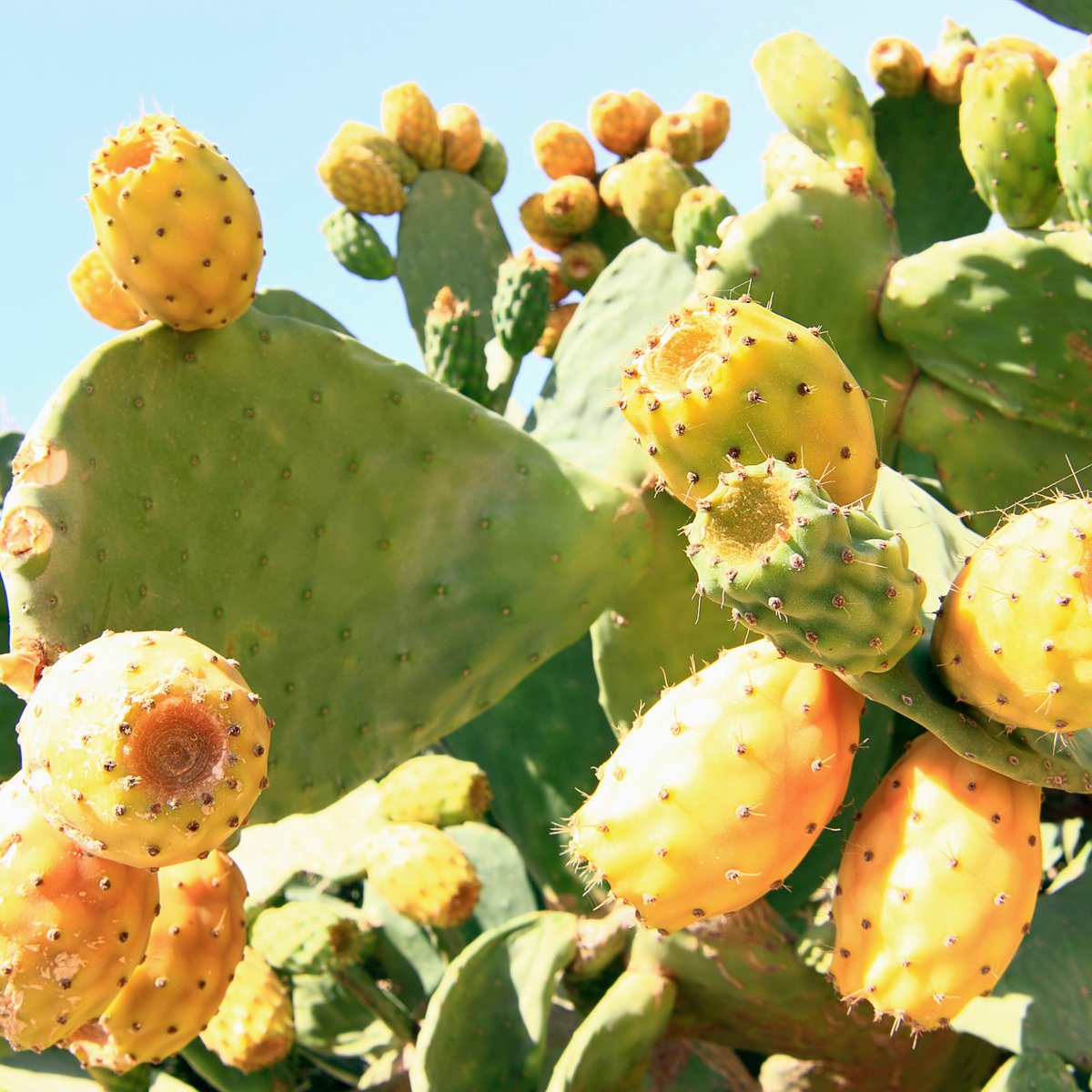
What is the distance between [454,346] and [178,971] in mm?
1653

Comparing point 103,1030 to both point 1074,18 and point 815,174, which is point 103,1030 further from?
point 1074,18

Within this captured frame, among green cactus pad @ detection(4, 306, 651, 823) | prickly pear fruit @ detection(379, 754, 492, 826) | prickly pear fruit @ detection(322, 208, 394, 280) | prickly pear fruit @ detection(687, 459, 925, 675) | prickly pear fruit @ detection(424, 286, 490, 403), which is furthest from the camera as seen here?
prickly pear fruit @ detection(322, 208, 394, 280)

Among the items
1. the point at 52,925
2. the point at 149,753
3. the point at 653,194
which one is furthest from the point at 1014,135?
the point at 52,925

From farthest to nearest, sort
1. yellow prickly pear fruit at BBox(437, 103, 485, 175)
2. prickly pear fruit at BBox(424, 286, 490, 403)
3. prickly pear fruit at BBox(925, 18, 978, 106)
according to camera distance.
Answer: yellow prickly pear fruit at BBox(437, 103, 485, 175) → prickly pear fruit at BBox(925, 18, 978, 106) → prickly pear fruit at BBox(424, 286, 490, 403)

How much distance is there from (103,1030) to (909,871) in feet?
3.26

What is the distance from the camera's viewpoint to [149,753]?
103 centimetres

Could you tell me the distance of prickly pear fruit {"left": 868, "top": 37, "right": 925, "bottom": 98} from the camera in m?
3.35

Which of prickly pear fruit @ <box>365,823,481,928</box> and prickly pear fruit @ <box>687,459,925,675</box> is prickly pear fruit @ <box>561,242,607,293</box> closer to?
prickly pear fruit @ <box>365,823,481,928</box>

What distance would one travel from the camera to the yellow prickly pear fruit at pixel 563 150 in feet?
12.6

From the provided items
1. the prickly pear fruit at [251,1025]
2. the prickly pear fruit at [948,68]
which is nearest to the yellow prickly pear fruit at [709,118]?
the prickly pear fruit at [948,68]

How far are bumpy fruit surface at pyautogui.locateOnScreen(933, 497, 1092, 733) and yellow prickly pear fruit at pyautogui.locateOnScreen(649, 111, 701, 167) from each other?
2670mm

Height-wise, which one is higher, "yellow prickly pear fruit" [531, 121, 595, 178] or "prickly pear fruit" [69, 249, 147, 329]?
"yellow prickly pear fruit" [531, 121, 595, 178]

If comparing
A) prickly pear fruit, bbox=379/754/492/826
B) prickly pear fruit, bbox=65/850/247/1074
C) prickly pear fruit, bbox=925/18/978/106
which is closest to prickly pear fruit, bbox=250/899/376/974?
prickly pear fruit, bbox=379/754/492/826

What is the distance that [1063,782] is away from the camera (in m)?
1.17
